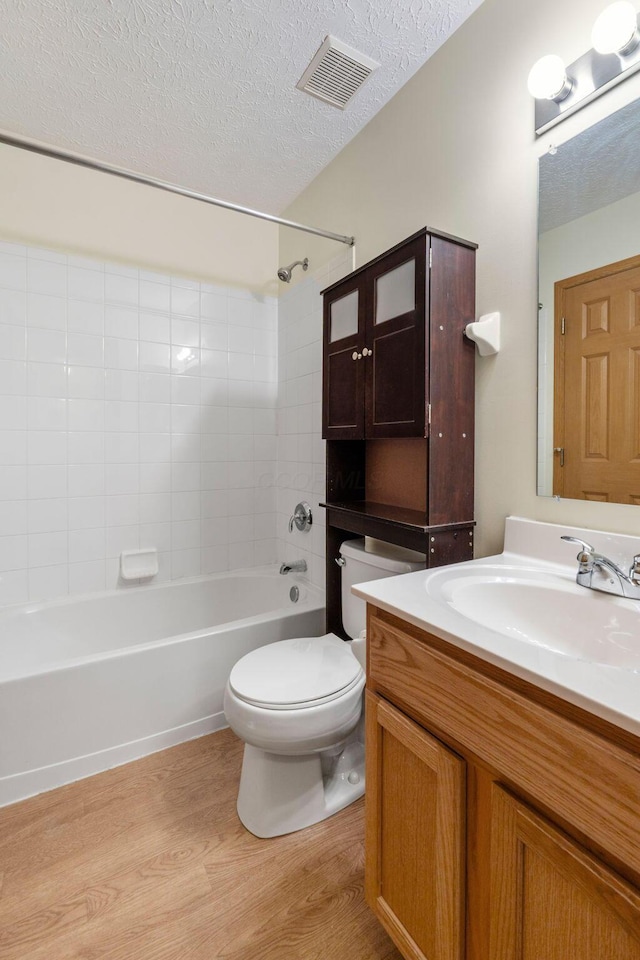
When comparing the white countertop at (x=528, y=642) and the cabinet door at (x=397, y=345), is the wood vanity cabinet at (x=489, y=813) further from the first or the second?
the cabinet door at (x=397, y=345)

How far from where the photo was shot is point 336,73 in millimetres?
1562

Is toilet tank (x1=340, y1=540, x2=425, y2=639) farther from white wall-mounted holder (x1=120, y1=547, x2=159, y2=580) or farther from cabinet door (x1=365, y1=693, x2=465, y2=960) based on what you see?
white wall-mounted holder (x1=120, y1=547, x2=159, y2=580)

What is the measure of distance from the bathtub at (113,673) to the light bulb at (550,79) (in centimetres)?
186

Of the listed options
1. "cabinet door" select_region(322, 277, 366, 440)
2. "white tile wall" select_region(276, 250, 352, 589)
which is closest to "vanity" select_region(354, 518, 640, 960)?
"cabinet door" select_region(322, 277, 366, 440)

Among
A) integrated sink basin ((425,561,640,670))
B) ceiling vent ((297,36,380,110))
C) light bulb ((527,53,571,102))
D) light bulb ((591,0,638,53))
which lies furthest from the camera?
ceiling vent ((297,36,380,110))

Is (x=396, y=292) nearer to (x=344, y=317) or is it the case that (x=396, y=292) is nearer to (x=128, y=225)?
(x=344, y=317)

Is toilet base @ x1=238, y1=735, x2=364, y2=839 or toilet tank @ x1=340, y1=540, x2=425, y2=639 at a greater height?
toilet tank @ x1=340, y1=540, x2=425, y2=639

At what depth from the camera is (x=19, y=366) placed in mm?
1984

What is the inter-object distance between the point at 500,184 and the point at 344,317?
0.61 m

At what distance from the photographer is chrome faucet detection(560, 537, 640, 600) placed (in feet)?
2.88

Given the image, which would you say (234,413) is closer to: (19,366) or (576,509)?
(19,366)

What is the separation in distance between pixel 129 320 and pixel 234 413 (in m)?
0.69

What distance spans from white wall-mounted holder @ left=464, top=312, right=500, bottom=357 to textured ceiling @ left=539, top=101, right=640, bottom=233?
24cm

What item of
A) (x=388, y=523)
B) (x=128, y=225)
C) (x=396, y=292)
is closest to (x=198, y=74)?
(x=128, y=225)
